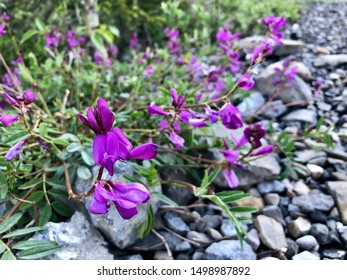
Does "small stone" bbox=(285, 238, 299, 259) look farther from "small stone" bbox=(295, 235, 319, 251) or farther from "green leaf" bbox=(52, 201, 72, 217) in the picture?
"green leaf" bbox=(52, 201, 72, 217)

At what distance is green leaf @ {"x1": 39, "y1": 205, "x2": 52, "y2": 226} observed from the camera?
4.15ft

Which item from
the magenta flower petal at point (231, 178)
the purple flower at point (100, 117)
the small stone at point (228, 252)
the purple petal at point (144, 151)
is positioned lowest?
the small stone at point (228, 252)

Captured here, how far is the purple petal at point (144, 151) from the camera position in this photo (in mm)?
863

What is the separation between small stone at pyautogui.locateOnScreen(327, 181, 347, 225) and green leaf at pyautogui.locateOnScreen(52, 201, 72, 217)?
41.0 inches

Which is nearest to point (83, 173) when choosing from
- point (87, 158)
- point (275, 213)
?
point (87, 158)

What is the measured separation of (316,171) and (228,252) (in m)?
0.63

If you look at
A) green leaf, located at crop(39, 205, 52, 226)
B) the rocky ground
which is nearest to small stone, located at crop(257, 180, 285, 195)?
the rocky ground

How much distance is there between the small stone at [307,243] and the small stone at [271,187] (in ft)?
0.97

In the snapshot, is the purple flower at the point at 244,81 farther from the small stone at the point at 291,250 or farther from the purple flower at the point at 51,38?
the purple flower at the point at 51,38

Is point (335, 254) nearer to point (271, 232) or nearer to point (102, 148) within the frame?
point (271, 232)

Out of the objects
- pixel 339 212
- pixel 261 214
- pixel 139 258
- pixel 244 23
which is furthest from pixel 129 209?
pixel 244 23

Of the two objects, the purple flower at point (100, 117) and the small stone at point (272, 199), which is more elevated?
the purple flower at point (100, 117)

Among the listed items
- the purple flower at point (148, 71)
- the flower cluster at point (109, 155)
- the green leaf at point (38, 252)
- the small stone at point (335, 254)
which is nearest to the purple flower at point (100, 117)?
the flower cluster at point (109, 155)

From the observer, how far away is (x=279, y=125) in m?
2.16
